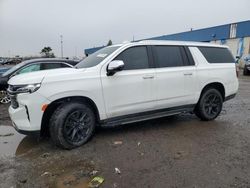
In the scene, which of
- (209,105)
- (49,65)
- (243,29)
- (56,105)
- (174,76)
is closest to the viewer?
(56,105)

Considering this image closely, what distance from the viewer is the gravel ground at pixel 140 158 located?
3.21 metres

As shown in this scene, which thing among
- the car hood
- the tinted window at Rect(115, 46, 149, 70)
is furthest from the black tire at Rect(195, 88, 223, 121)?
the car hood

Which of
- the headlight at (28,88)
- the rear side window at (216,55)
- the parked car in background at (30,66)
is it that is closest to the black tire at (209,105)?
the rear side window at (216,55)

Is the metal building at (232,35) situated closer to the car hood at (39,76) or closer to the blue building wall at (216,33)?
the blue building wall at (216,33)


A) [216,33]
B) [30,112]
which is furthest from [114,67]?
[216,33]

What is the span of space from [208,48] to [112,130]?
3.15 m

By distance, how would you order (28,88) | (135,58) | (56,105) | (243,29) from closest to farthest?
→ (28,88) → (56,105) → (135,58) → (243,29)

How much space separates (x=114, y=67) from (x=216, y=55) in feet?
10.3

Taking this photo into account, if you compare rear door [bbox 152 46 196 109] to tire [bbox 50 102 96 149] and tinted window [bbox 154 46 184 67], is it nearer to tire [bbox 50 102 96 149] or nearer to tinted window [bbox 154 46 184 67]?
tinted window [bbox 154 46 184 67]

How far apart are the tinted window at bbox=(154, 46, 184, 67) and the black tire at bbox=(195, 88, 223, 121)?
1125 mm

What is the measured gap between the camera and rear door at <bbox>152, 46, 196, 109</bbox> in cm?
502

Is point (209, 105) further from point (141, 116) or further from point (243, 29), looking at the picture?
point (243, 29)

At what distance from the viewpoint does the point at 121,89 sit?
→ 14.8 ft

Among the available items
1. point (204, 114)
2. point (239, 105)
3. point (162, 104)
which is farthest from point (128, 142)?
point (239, 105)
